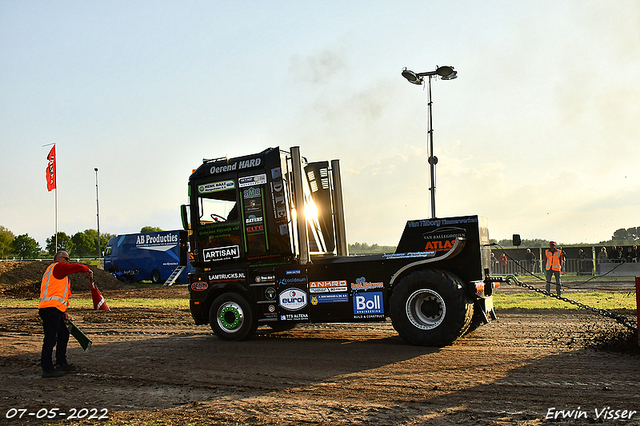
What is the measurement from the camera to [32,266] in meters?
32.2

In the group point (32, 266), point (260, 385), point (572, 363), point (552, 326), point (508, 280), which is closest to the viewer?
point (260, 385)

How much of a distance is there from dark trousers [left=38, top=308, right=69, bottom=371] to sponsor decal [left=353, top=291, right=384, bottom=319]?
461 centimetres

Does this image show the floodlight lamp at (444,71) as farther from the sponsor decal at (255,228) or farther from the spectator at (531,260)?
the spectator at (531,260)

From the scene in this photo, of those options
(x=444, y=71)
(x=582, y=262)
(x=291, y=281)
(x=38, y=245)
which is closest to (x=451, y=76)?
(x=444, y=71)

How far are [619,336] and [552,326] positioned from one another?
2.17m

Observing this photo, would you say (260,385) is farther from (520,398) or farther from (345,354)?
(520,398)

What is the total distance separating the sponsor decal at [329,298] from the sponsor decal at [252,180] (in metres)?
2.32

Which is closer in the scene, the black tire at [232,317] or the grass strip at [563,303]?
the black tire at [232,317]

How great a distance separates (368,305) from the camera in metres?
8.95

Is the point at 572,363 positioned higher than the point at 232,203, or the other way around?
the point at 232,203

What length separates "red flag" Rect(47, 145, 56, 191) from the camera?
35.6 m

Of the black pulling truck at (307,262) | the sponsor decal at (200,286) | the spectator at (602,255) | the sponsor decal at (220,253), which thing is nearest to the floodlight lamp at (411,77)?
the black pulling truck at (307,262)

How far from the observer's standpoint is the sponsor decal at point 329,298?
9102 mm

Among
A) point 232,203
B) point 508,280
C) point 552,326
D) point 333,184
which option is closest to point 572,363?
point 508,280
